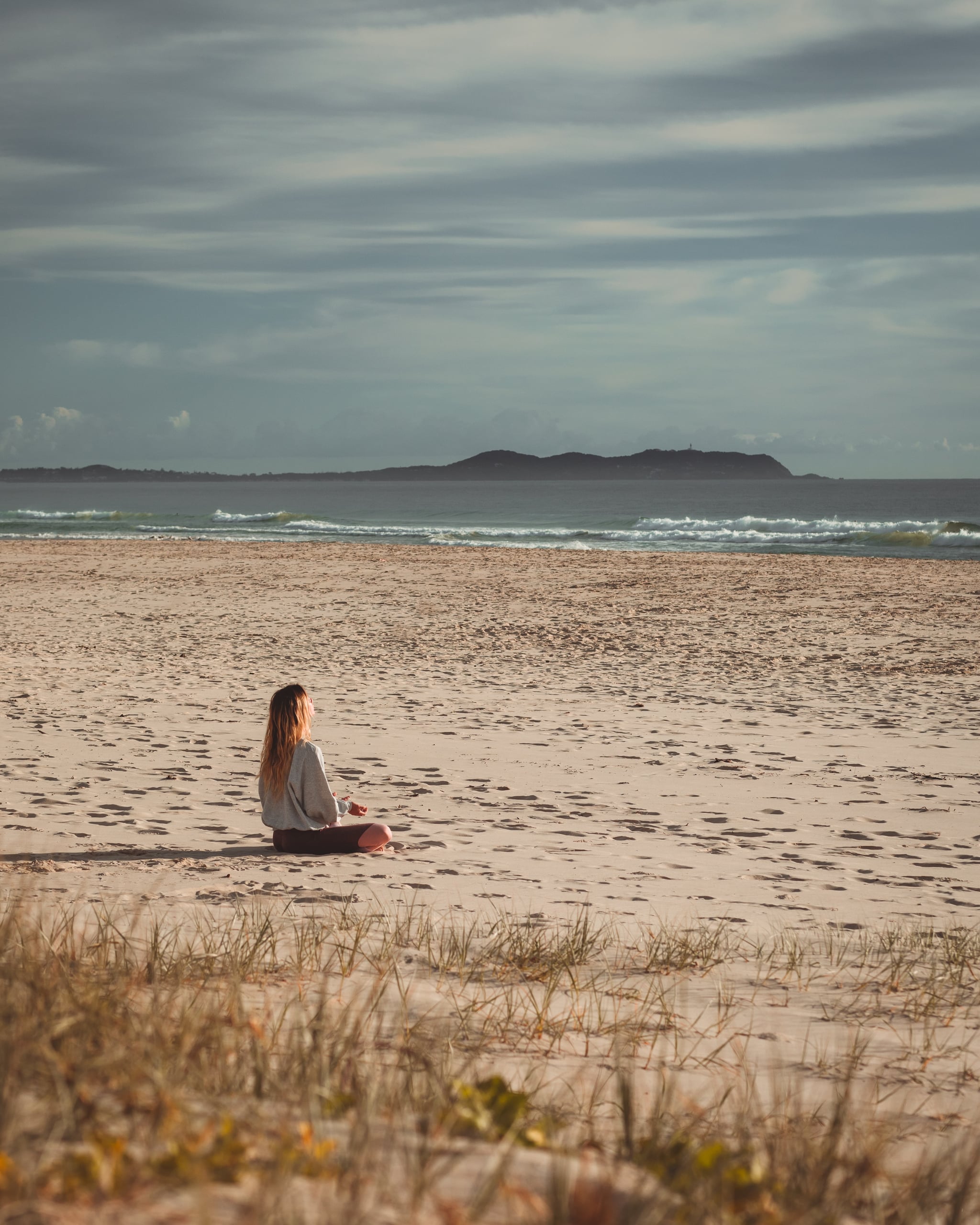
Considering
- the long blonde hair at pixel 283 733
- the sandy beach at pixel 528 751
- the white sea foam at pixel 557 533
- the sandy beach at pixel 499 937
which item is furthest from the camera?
the white sea foam at pixel 557 533

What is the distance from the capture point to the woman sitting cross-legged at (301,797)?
624 centimetres

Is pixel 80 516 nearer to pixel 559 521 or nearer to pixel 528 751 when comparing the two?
pixel 559 521

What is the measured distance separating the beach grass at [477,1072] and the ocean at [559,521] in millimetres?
33622

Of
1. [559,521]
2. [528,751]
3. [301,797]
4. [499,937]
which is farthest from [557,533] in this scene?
[499,937]

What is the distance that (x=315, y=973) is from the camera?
13.2 ft

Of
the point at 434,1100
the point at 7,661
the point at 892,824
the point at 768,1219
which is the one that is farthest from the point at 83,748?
the point at 768,1219

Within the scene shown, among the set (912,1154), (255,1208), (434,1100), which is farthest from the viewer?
(912,1154)

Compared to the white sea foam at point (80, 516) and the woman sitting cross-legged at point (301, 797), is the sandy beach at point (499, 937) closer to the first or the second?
the woman sitting cross-legged at point (301, 797)

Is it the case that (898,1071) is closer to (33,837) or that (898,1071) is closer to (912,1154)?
(912,1154)

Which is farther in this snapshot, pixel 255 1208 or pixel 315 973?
pixel 315 973

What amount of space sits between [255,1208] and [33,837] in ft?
16.7

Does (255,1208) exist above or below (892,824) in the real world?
above

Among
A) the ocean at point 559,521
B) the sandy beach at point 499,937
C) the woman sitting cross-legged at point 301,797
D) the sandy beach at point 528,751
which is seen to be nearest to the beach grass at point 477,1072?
the sandy beach at point 499,937

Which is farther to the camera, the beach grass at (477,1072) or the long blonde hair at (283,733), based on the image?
the long blonde hair at (283,733)
